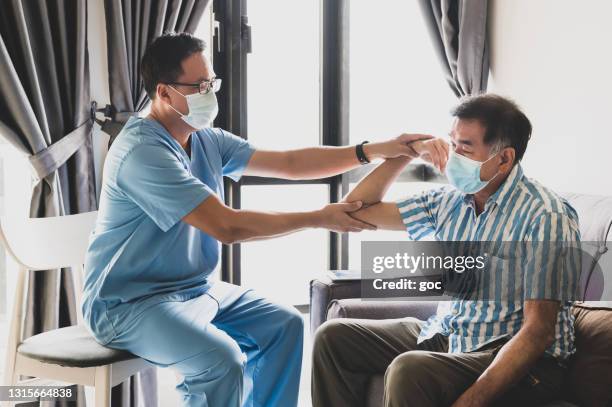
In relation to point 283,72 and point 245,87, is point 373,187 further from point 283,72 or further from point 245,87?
point 283,72

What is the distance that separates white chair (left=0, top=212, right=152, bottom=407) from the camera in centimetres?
175

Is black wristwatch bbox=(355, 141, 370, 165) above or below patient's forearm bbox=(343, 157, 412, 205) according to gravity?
above

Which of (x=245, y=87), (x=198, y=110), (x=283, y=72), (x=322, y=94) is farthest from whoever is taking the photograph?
(x=283, y=72)

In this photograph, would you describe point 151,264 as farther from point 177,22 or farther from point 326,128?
point 326,128

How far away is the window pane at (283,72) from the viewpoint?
3322 mm

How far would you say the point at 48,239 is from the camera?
2109 millimetres

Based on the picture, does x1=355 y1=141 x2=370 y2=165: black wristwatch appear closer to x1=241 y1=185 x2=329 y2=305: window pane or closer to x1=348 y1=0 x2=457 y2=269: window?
x1=241 y1=185 x2=329 y2=305: window pane

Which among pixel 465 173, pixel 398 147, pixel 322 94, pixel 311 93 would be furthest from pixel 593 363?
pixel 311 93

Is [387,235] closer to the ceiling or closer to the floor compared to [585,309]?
closer to the floor

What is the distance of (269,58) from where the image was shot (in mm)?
3395

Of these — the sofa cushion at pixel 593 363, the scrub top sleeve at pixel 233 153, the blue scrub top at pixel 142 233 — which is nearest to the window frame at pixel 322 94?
the scrub top sleeve at pixel 233 153

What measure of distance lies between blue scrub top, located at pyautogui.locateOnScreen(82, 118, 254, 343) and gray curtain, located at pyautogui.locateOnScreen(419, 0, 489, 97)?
5.58 ft

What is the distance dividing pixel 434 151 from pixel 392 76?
5.79 feet

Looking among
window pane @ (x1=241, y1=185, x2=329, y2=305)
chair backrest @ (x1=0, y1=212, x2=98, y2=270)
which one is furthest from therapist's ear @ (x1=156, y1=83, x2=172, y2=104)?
window pane @ (x1=241, y1=185, x2=329, y2=305)
